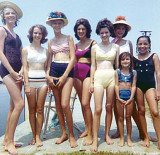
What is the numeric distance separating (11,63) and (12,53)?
0.20 meters

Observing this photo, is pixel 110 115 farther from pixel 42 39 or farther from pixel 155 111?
pixel 42 39

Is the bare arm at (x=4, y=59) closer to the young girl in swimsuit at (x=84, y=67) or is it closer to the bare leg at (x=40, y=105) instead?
the bare leg at (x=40, y=105)

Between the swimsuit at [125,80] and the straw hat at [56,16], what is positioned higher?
the straw hat at [56,16]

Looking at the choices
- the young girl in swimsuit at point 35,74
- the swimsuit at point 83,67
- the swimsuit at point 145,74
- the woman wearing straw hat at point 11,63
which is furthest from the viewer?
the swimsuit at point 83,67

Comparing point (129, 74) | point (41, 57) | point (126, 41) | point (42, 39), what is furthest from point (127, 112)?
point (42, 39)

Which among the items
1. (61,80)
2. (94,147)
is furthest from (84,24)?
(94,147)

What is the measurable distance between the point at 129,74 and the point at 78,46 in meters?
1.26

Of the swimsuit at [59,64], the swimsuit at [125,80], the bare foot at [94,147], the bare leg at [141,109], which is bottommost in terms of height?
the bare foot at [94,147]

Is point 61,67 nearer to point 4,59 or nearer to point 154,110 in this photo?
point 4,59

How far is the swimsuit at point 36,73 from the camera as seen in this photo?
12.9 ft

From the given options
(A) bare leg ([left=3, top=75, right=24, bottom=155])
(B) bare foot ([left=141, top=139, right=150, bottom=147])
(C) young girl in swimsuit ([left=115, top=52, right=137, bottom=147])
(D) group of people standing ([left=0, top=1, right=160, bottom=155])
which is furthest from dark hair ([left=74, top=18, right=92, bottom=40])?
(B) bare foot ([left=141, top=139, right=150, bottom=147])

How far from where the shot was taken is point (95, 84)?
389 centimetres

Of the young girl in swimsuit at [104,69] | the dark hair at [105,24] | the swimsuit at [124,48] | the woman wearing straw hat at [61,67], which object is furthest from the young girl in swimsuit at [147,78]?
the woman wearing straw hat at [61,67]

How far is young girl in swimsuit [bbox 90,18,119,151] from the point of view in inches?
150
